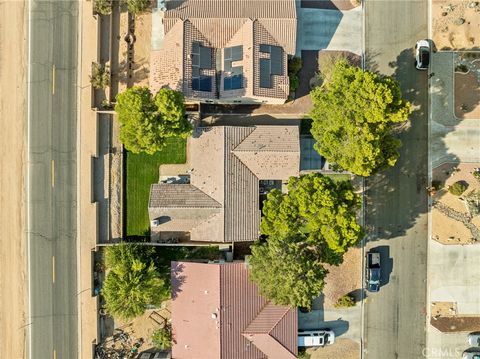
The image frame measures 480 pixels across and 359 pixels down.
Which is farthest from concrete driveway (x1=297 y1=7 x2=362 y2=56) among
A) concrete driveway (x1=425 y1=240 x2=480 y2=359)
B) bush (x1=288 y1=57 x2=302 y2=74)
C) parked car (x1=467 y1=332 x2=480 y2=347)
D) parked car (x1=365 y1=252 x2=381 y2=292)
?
parked car (x1=467 y1=332 x2=480 y2=347)

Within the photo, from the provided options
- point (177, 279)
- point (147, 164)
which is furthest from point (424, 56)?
point (177, 279)

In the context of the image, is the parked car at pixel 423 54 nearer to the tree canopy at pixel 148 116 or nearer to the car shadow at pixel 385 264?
the car shadow at pixel 385 264

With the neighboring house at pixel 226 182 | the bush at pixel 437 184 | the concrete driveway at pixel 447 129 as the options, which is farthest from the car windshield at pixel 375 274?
the neighboring house at pixel 226 182

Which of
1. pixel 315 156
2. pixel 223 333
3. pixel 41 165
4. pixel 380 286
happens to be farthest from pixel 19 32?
pixel 380 286

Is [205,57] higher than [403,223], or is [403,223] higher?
[205,57]

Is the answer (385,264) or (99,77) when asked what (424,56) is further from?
(99,77)

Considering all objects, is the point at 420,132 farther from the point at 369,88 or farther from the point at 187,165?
the point at 187,165

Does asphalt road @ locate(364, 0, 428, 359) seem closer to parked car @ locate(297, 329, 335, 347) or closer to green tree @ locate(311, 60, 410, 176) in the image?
parked car @ locate(297, 329, 335, 347)
